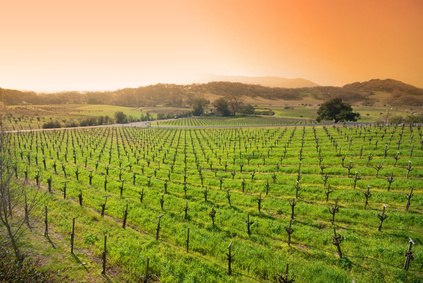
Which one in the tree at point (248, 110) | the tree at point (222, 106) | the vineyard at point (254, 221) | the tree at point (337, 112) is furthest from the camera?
the tree at point (222, 106)

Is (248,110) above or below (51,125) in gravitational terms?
above

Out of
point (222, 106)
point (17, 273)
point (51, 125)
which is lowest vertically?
point (17, 273)

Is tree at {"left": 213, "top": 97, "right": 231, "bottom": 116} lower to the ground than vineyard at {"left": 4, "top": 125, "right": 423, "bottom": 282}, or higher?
higher

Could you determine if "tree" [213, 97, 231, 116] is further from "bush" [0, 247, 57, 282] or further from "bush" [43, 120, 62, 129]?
"bush" [0, 247, 57, 282]

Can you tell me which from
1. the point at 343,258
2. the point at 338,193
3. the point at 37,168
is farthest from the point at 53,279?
the point at 37,168

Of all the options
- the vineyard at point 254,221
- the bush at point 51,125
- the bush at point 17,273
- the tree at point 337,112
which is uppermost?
the tree at point 337,112

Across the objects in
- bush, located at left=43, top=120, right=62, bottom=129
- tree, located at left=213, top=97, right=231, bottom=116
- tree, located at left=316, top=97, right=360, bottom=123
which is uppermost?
tree, located at left=213, top=97, right=231, bottom=116

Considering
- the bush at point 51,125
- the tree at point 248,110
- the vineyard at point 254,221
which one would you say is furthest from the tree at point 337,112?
the bush at point 51,125

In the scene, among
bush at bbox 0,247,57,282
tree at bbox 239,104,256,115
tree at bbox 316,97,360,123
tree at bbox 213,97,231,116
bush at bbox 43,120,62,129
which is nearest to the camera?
bush at bbox 0,247,57,282

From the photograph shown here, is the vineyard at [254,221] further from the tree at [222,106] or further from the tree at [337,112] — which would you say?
the tree at [222,106]

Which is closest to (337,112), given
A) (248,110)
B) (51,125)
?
(248,110)

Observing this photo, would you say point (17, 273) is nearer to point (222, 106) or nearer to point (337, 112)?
point (337, 112)

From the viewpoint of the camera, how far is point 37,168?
28.0 m

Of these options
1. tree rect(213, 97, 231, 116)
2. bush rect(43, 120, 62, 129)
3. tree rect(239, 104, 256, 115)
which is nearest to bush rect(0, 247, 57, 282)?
bush rect(43, 120, 62, 129)
